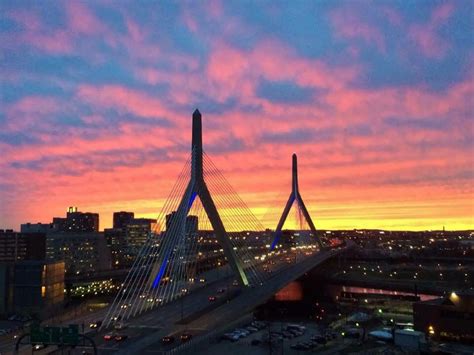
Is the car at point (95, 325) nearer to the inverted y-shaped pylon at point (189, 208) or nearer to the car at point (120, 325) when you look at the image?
the car at point (120, 325)

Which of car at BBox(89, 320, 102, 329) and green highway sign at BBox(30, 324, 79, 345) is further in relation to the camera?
car at BBox(89, 320, 102, 329)

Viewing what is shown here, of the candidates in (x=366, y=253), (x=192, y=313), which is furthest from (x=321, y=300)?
(x=366, y=253)

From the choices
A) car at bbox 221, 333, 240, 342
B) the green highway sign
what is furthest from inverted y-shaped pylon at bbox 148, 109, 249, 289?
the green highway sign

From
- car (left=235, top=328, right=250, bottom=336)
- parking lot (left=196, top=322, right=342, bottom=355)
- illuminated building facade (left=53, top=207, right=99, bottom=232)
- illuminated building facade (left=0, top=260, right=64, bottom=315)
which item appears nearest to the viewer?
parking lot (left=196, top=322, right=342, bottom=355)

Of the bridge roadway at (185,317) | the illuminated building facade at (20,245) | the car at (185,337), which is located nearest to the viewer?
the bridge roadway at (185,317)

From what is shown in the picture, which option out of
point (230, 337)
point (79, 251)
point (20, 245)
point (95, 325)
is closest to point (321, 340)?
point (230, 337)

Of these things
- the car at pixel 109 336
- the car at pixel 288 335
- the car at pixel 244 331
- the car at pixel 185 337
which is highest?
the car at pixel 109 336

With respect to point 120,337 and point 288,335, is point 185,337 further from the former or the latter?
point 288,335

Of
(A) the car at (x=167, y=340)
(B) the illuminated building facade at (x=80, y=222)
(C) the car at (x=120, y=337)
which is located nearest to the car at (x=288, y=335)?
(A) the car at (x=167, y=340)

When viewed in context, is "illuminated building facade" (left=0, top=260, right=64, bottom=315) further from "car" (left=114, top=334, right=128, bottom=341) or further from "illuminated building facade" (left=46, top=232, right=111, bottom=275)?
"illuminated building facade" (left=46, top=232, right=111, bottom=275)
